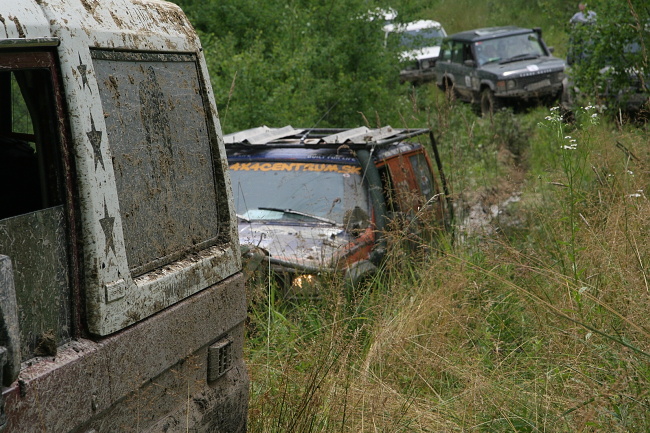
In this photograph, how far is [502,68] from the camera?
16000 millimetres

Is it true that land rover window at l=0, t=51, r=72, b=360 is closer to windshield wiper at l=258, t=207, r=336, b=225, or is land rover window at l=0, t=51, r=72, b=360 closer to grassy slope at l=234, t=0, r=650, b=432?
grassy slope at l=234, t=0, r=650, b=432

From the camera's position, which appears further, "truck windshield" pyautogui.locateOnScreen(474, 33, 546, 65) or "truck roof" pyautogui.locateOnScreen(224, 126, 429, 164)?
"truck windshield" pyautogui.locateOnScreen(474, 33, 546, 65)

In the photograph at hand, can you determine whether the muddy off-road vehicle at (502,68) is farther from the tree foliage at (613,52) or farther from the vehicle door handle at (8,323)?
the vehicle door handle at (8,323)

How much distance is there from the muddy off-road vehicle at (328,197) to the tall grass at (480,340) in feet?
0.79

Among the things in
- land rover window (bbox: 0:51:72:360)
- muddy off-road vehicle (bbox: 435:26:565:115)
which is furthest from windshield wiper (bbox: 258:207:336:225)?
muddy off-road vehicle (bbox: 435:26:565:115)

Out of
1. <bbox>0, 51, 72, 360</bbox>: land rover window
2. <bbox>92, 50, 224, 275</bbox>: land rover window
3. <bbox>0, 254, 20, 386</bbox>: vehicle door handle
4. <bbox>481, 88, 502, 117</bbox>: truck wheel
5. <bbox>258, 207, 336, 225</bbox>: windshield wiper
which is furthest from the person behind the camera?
<bbox>481, 88, 502, 117</bbox>: truck wheel

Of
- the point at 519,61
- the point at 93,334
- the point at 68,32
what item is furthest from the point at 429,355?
the point at 519,61

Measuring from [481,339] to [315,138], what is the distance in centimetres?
272

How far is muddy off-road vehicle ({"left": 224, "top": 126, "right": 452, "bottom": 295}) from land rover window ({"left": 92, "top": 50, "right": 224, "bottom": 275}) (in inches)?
83.2

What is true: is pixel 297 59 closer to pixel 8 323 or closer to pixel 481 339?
pixel 481 339

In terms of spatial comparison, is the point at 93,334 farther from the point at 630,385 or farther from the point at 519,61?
the point at 519,61

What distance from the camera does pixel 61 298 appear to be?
6.57 ft

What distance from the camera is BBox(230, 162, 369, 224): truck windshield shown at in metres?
5.62

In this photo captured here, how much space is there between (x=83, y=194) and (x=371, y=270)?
3140 millimetres
